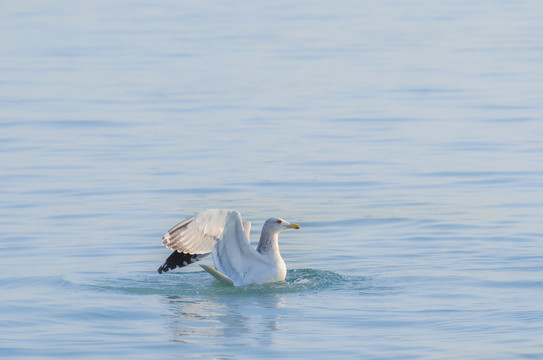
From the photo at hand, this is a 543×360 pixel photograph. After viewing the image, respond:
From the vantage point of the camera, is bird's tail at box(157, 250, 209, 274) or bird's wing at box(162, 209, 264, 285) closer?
bird's wing at box(162, 209, 264, 285)

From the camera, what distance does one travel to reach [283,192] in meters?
18.6

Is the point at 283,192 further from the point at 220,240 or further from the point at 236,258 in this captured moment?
the point at 220,240

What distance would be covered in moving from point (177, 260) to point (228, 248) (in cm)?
74

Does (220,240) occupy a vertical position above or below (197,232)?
below

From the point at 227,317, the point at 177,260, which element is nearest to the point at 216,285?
the point at 177,260

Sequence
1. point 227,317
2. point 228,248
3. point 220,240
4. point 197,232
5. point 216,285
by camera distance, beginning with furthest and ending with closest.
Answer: point 216,285 → point 228,248 → point 220,240 → point 197,232 → point 227,317

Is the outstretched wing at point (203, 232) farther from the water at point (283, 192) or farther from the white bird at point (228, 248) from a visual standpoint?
the water at point (283, 192)

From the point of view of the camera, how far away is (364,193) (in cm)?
1856

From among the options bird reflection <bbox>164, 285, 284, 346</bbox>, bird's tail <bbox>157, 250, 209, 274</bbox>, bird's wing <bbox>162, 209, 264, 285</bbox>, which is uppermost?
bird's wing <bbox>162, 209, 264, 285</bbox>

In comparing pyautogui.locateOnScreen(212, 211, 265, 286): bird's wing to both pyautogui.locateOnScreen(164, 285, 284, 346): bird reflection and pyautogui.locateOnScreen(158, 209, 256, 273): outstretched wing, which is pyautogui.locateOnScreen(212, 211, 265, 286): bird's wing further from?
pyautogui.locateOnScreen(164, 285, 284, 346): bird reflection

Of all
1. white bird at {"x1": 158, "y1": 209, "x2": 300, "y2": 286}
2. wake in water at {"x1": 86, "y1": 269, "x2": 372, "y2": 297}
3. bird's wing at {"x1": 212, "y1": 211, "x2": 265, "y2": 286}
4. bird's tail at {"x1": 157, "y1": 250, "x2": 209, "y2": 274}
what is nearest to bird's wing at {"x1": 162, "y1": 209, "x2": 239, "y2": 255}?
white bird at {"x1": 158, "y1": 209, "x2": 300, "y2": 286}

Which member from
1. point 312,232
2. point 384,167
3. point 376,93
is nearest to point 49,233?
point 312,232

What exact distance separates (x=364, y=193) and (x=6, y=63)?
59.9 feet

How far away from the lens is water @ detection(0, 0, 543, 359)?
11.9 m
